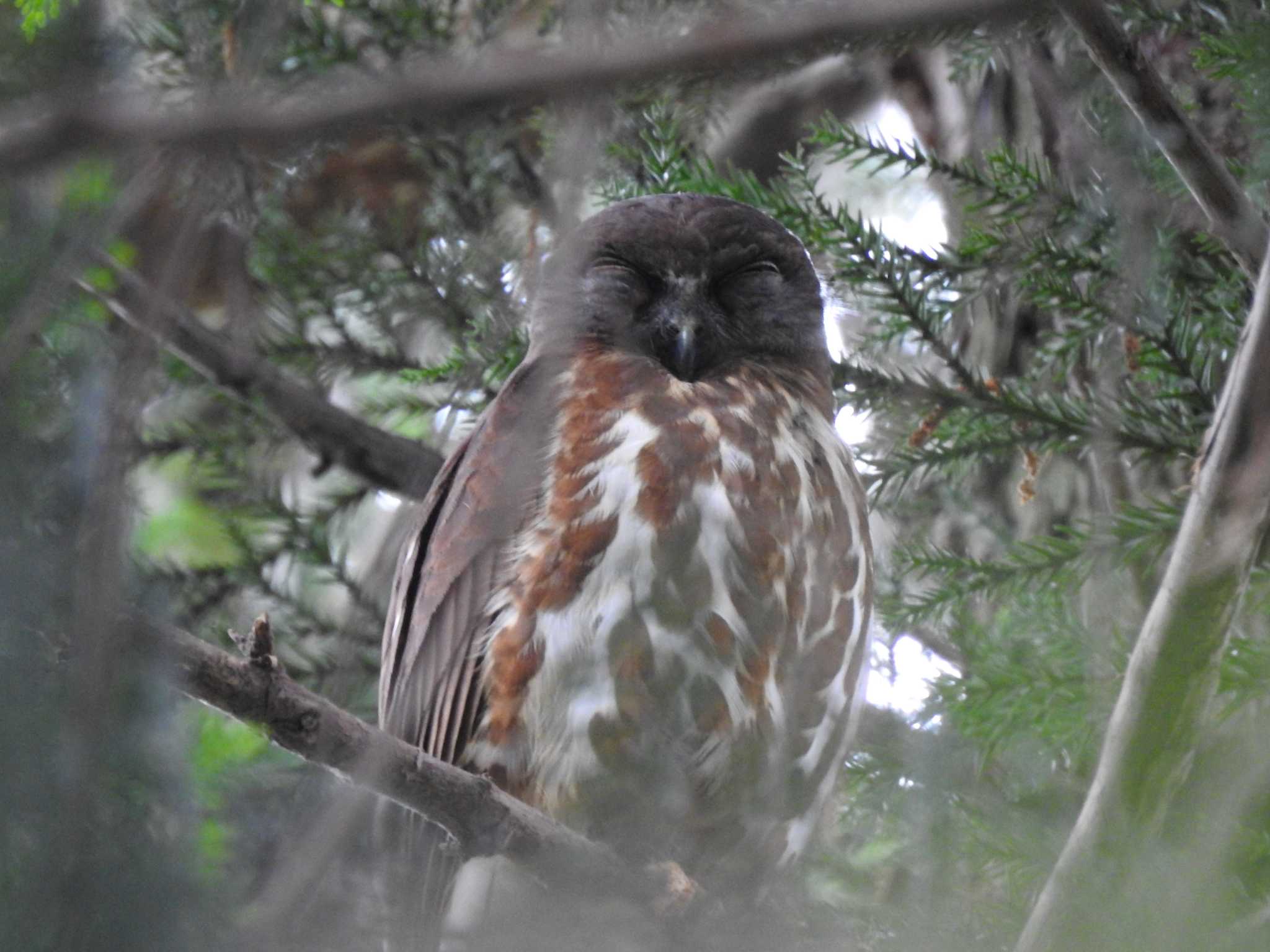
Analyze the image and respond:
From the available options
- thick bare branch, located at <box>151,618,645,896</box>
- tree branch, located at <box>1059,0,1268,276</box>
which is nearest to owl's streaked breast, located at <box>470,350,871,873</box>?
thick bare branch, located at <box>151,618,645,896</box>

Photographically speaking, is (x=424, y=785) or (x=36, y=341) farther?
(x=424, y=785)

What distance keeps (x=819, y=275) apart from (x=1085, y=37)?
1.75 m

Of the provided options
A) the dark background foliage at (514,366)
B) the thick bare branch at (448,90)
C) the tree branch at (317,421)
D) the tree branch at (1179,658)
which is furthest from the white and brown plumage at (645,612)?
the thick bare branch at (448,90)

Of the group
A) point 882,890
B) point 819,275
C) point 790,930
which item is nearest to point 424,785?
point 790,930

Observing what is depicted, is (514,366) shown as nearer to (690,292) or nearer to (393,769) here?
(690,292)

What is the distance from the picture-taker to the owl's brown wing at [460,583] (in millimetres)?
2947

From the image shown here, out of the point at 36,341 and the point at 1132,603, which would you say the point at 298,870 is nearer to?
the point at 36,341

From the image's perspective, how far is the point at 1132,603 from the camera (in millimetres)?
3154

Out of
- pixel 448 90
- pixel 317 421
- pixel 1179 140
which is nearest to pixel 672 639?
pixel 1179 140

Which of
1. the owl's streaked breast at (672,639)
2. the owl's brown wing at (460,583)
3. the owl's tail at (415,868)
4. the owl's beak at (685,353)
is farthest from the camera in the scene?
the owl's beak at (685,353)

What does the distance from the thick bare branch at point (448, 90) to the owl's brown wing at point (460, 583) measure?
1.66 m

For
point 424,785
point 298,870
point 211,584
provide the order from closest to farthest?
1. point 298,870
2. point 424,785
3. point 211,584

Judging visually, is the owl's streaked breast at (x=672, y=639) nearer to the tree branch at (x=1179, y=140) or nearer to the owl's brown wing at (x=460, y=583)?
the owl's brown wing at (x=460, y=583)

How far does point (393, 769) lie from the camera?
2057mm
